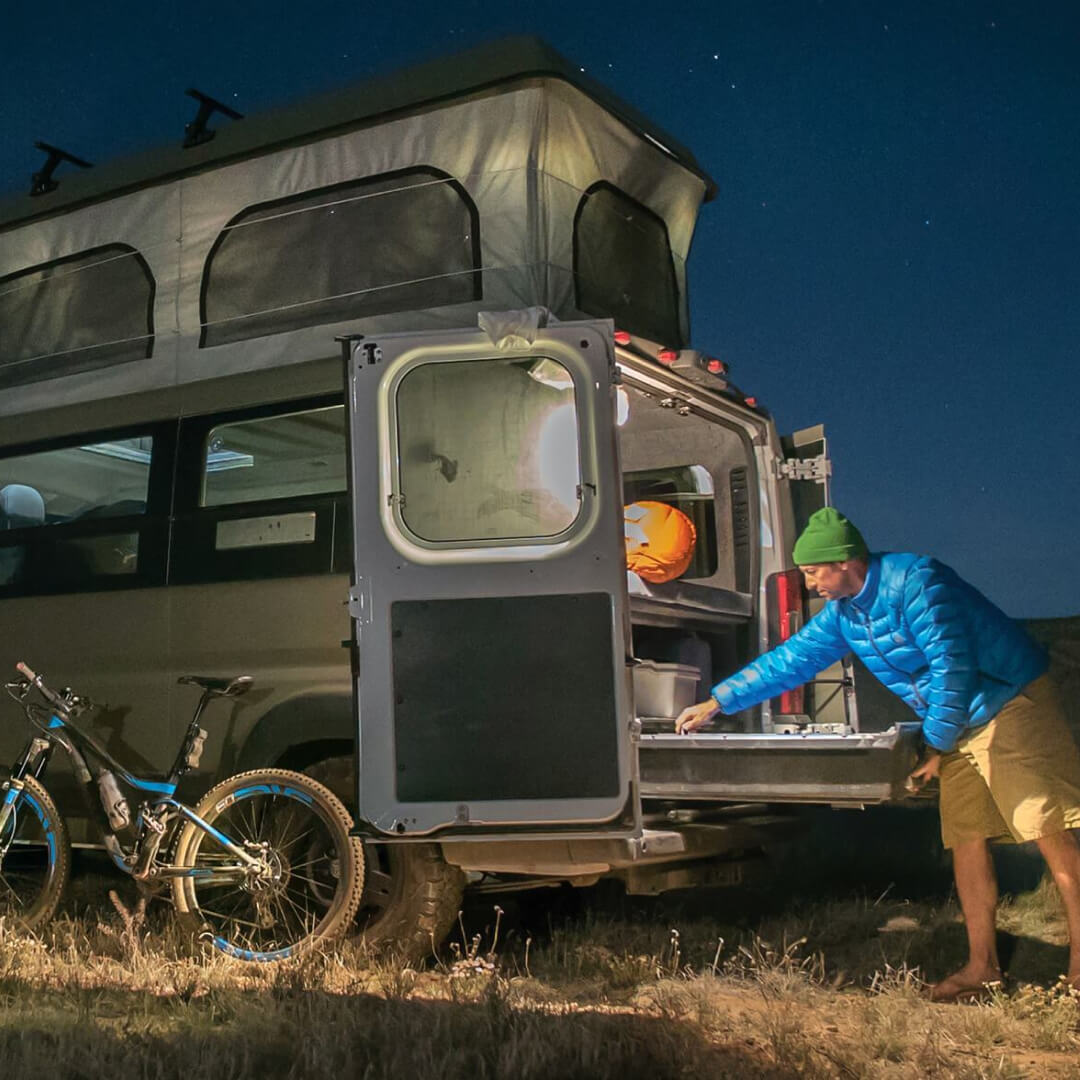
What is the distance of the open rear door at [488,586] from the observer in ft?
16.3

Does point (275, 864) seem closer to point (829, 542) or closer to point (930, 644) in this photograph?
point (829, 542)

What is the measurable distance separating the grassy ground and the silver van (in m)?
0.45

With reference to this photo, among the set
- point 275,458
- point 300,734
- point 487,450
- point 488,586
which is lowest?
point 300,734

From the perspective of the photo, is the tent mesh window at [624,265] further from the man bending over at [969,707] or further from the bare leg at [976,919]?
the bare leg at [976,919]

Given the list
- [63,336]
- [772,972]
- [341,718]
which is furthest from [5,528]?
[772,972]

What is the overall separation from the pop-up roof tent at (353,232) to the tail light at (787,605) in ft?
4.29

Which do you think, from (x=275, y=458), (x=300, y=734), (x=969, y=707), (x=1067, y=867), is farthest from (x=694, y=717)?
(x=275, y=458)

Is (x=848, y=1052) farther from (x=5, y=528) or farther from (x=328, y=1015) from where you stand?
(x=5, y=528)

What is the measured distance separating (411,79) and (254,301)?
1216 millimetres

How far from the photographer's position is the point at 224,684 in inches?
233

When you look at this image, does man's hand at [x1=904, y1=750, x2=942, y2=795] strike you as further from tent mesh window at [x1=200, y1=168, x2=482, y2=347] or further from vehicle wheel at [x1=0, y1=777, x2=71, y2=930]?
vehicle wheel at [x1=0, y1=777, x2=71, y2=930]

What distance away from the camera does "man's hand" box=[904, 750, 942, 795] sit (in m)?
5.14

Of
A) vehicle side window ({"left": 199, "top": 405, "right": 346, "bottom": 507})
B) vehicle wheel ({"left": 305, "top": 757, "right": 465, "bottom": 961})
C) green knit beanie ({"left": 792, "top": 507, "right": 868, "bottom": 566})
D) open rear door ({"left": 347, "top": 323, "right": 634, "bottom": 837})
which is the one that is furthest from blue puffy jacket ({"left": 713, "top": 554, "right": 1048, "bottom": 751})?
vehicle side window ({"left": 199, "top": 405, "right": 346, "bottom": 507})

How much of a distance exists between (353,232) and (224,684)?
6.76ft
